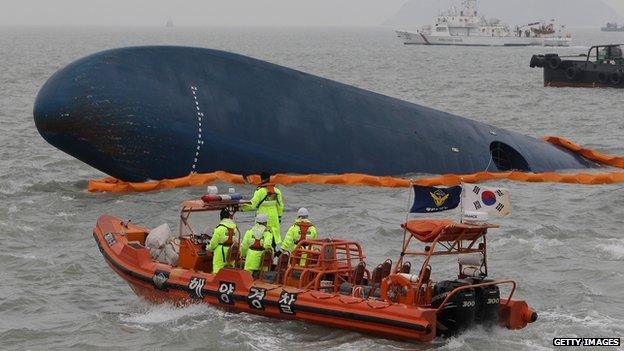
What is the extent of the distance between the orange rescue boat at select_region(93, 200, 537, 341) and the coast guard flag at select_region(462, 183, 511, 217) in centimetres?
29

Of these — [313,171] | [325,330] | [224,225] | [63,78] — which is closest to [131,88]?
[63,78]

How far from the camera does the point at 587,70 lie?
262 ft

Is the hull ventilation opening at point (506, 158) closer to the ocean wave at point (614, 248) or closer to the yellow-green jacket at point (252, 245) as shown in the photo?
the ocean wave at point (614, 248)

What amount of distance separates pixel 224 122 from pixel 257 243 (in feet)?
39.4

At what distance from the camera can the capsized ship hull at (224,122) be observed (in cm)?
2959

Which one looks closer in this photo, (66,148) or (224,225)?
(224,225)

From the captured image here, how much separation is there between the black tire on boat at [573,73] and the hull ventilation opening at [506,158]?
44030mm

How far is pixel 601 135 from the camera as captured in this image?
166 ft

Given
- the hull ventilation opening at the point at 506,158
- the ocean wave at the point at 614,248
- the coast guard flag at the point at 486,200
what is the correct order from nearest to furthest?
1. the coast guard flag at the point at 486,200
2. the ocean wave at the point at 614,248
3. the hull ventilation opening at the point at 506,158

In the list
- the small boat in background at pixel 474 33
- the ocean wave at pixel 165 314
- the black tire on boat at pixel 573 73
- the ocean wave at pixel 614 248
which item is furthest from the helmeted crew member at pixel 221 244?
the small boat in background at pixel 474 33

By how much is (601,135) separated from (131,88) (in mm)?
27581

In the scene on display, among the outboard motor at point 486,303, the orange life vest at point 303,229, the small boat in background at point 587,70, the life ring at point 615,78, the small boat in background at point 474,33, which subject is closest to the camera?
the outboard motor at point 486,303

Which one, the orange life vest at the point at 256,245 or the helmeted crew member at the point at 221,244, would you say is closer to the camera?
the orange life vest at the point at 256,245

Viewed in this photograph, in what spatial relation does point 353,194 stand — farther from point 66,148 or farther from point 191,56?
point 66,148
